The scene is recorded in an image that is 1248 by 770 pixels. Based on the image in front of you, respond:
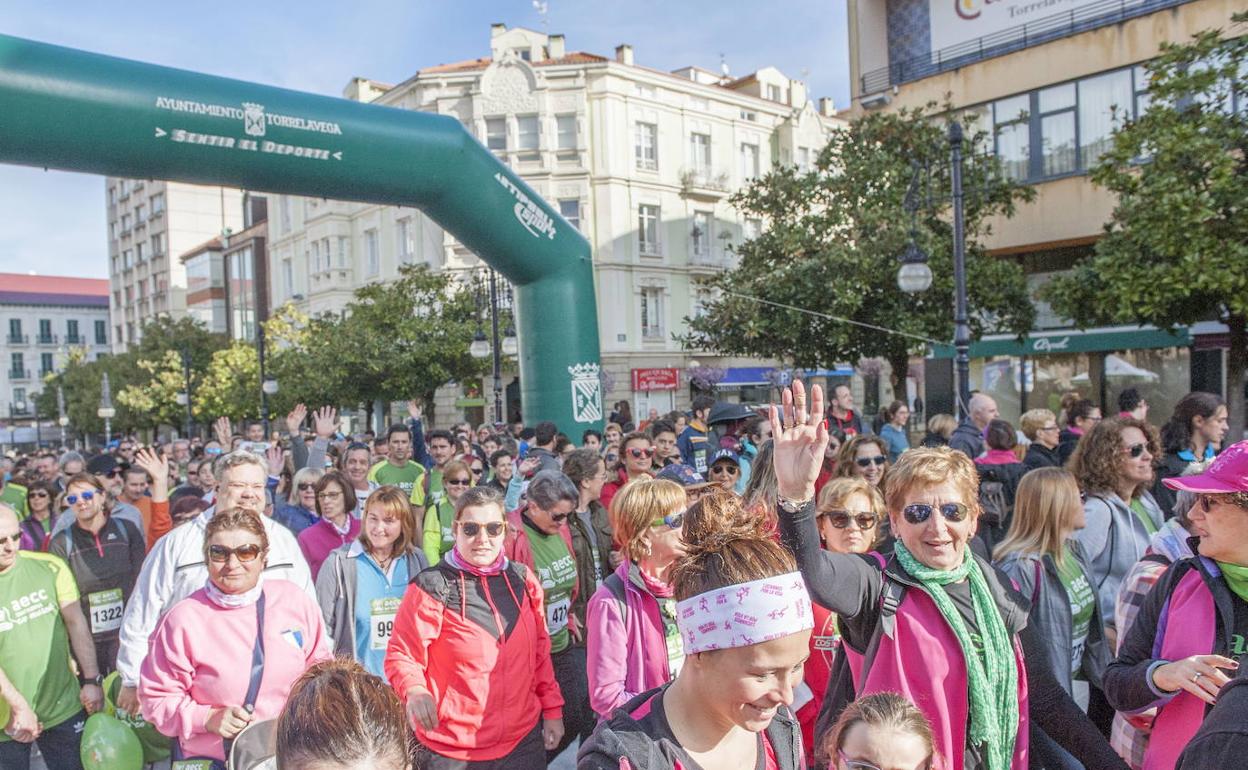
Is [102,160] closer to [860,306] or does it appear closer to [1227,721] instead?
[1227,721]

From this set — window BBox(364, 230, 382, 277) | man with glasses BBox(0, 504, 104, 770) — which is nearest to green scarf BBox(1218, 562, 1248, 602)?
man with glasses BBox(0, 504, 104, 770)

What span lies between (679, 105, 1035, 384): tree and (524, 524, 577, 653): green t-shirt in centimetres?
1500

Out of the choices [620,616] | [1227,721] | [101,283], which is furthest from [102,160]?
[101,283]

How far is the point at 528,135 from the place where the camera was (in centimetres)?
Result: 3603

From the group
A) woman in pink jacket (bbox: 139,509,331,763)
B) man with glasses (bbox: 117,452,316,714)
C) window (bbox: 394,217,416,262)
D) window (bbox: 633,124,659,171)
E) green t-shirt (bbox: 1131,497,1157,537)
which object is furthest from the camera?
window (bbox: 394,217,416,262)

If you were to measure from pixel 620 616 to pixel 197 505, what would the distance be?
3962 millimetres

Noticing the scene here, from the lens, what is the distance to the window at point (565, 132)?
118 feet

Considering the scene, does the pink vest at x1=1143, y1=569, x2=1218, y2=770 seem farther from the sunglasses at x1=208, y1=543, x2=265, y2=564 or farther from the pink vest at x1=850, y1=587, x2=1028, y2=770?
the sunglasses at x1=208, y1=543, x2=265, y2=564

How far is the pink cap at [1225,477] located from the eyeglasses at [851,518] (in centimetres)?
123

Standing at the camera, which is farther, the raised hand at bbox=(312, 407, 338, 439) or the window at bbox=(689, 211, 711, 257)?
the window at bbox=(689, 211, 711, 257)

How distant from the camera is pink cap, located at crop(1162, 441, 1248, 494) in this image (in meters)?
2.62

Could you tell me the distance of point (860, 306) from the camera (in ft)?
64.5

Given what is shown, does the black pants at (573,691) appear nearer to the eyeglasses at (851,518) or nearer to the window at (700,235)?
the eyeglasses at (851,518)

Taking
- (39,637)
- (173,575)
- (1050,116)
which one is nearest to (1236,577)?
(173,575)
